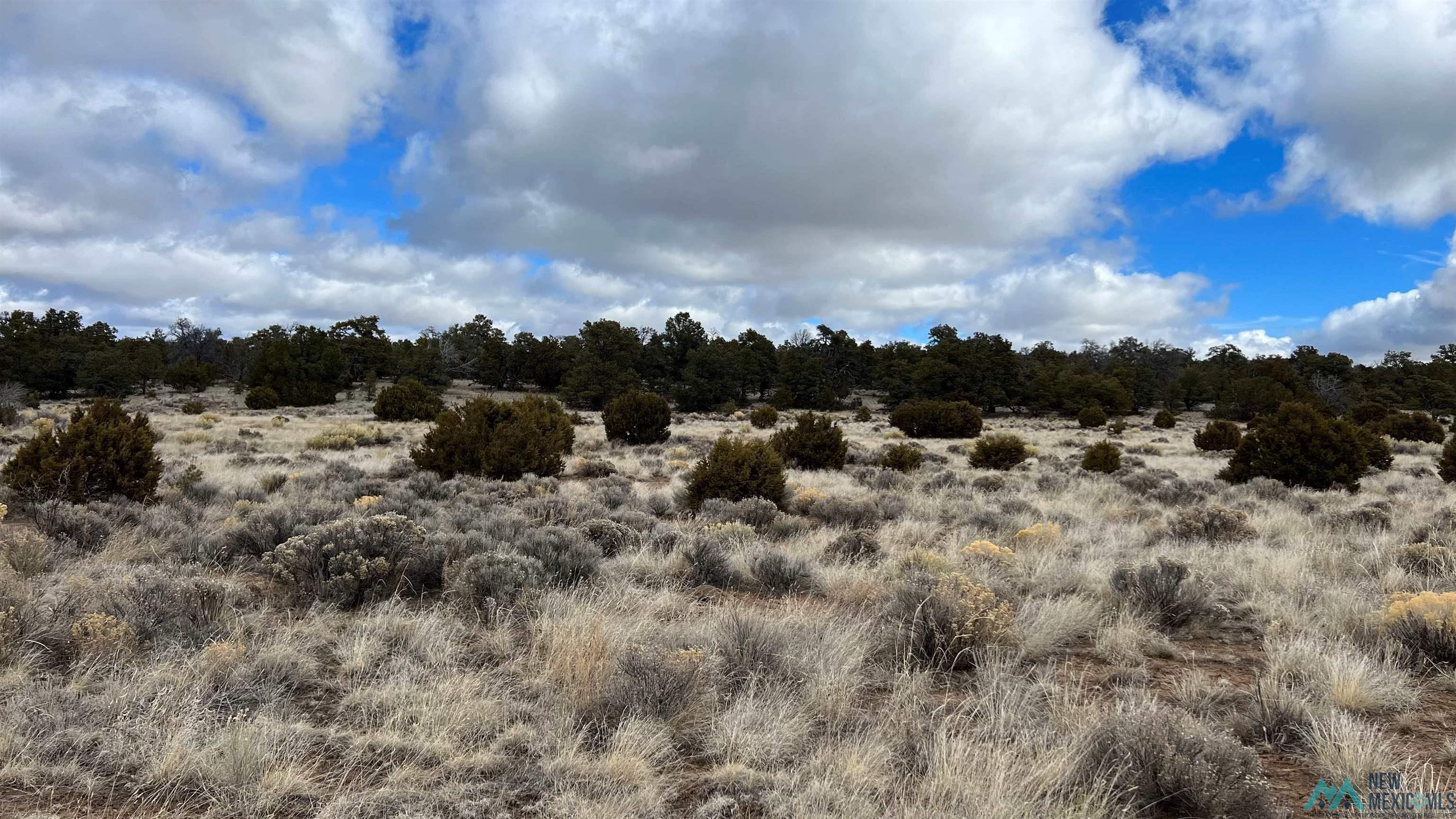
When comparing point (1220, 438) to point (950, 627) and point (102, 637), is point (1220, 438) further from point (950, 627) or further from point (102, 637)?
point (102, 637)

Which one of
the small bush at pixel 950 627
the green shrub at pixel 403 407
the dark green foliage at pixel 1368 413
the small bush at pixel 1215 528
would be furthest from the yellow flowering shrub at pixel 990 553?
the dark green foliage at pixel 1368 413

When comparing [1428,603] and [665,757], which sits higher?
[1428,603]

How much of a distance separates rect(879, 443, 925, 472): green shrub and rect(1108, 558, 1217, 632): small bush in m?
9.89

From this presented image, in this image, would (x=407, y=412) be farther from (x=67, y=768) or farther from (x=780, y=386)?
(x=780, y=386)

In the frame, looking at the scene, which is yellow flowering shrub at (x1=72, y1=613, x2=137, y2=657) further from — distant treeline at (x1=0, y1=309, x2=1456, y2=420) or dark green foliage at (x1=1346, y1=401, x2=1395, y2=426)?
distant treeline at (x1=0, y1=309, x2=1456, y2=420)

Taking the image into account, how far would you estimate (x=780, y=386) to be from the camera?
189ft

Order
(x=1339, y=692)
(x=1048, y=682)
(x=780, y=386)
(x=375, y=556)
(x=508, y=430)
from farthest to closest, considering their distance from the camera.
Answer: (x=780, y=386), (x=508, y=430), (x=375, y=556), (x=1048, y=682), (x=1339, y=692)

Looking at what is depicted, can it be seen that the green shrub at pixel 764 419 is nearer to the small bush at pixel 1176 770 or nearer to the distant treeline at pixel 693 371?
the distant treeline at pixel 693 371

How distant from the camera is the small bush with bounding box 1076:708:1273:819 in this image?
8.68 ft

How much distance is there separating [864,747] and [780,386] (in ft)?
180

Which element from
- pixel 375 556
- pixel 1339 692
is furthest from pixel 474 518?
pixel 1339 692

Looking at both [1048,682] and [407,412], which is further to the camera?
[407,412]

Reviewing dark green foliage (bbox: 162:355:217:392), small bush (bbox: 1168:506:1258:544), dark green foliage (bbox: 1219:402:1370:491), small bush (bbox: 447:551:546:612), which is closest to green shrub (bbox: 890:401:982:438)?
dark green foliage (bbox: 1219:402:1370:491)

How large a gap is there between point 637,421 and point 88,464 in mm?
13584
